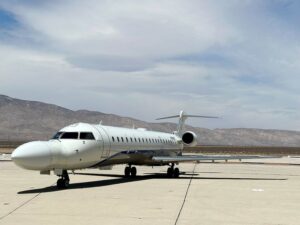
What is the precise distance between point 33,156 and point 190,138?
57.3ft

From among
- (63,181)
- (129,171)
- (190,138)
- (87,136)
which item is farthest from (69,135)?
(190,138)

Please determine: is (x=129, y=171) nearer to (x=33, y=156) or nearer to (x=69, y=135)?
(x=69, y=135)

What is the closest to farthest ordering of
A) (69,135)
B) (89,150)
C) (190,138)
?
(69,135) < (89,150) < (190,138)

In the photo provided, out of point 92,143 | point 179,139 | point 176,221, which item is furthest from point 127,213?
point 179,139

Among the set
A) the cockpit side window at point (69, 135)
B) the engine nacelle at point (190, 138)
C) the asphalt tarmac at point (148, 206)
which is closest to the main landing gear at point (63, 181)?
the asphalt tarmac at point (148, 206)

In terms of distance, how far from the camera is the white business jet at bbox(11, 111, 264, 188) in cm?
1571

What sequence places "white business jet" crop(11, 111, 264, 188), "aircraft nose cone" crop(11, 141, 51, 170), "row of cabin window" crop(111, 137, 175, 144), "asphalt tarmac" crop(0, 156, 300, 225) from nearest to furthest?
1. "asphalt tarmac" crop(0, 156, 300, 225)
2. "aircraft nose cone" crop(11, 141, 51, 170)
3. "white business jet" crop(11, 111, 264, 188)
4. "row of cabin window" crop(111, 137, 175, 144)

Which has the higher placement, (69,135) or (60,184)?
(69,135)

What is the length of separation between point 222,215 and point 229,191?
18.5ft

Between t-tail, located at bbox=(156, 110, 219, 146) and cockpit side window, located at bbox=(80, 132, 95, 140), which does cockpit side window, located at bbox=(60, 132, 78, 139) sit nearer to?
cockpit side window, located at bbox=(80, 132, 95, 140)

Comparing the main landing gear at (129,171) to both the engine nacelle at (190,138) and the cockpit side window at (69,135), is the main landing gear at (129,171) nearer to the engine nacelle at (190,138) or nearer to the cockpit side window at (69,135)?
the cockpit side window at (69,135)

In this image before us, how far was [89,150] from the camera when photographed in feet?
60.8

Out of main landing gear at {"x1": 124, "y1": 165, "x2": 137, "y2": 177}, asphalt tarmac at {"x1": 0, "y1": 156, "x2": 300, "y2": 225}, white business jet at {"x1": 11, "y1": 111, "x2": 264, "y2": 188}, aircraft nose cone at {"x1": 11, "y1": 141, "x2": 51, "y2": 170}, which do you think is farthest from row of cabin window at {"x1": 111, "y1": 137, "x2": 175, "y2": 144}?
aircraft nose cone at {"x1": 11, "y1": 141, "x2": 51, "y2": 170}

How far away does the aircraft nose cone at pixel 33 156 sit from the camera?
15.3 metres
